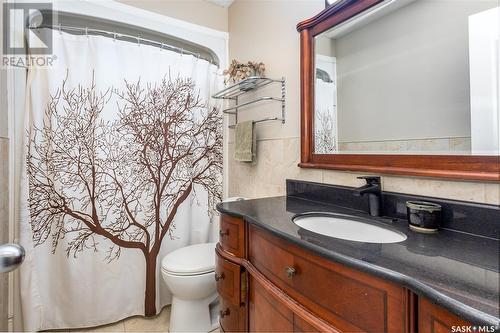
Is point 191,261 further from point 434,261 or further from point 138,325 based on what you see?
point 434,261

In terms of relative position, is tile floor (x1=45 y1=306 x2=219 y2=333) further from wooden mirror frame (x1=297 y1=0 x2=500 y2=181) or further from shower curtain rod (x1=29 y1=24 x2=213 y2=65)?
shower curtain rod (x1=29 y1=24 x2=213 y2=65)

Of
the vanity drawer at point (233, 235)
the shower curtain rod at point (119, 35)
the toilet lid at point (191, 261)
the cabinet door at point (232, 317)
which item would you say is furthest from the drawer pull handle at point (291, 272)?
the shower curtain rod at point (119, 35)

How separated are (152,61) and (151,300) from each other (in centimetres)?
178

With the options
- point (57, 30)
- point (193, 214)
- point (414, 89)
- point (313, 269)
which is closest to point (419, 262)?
point (313, 269)

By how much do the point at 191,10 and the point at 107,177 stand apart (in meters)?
1.51

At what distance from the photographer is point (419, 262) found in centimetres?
56

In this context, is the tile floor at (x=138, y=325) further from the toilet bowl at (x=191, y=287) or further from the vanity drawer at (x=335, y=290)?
the vanity drawer at (x=335, y=290)

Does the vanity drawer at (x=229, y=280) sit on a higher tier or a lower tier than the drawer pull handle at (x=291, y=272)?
lower

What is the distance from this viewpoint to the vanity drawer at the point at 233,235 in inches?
40.8

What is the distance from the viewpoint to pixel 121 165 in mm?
1694

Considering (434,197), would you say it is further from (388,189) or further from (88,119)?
(88,119)

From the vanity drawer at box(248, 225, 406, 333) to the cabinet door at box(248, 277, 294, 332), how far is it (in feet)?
0.26

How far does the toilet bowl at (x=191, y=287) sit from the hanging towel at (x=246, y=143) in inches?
27.9

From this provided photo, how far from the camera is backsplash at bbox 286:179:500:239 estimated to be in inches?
29.6
